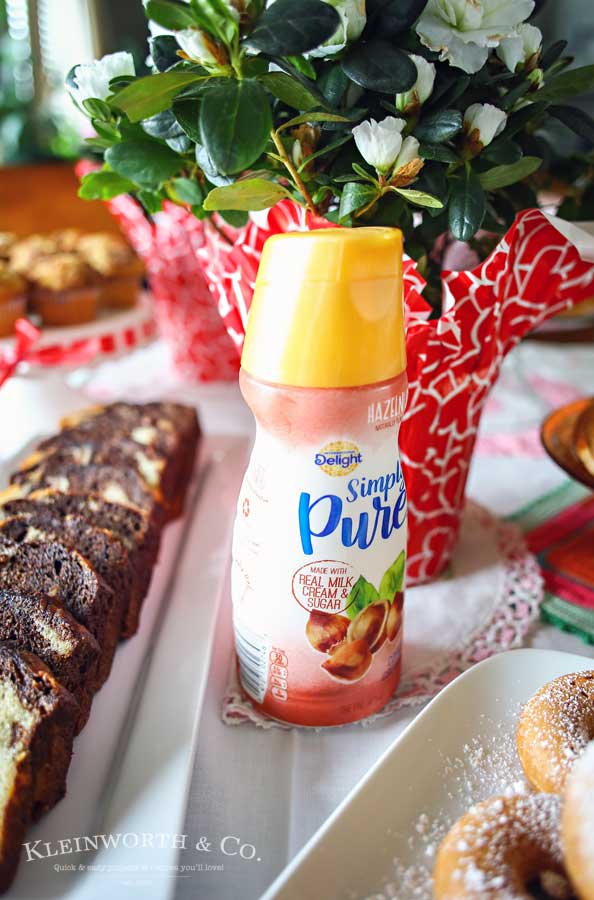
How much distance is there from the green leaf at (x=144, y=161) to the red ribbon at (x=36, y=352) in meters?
0.51

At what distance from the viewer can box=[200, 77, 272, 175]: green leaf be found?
0.44m

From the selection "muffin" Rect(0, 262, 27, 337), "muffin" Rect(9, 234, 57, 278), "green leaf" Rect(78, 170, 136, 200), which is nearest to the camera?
"green leaf" Rect(78, 170, 136, 200)

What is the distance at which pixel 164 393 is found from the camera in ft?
4.30

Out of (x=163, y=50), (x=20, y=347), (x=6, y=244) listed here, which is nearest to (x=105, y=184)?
(x=163, y=50)

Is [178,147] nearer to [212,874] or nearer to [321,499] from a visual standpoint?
[321,499]

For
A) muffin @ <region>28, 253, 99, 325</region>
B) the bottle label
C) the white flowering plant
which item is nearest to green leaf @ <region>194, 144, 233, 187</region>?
the white flowering plant

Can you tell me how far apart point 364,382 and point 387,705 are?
0.99ft

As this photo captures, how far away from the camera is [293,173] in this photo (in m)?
0.54

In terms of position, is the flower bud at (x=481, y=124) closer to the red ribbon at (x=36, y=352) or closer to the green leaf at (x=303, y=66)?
the green leaf at (x=303, y=66)

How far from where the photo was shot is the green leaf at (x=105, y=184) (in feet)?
2.13

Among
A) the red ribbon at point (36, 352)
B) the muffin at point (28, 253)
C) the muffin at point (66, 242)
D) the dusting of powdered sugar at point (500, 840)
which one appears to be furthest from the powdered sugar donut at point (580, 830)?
the muffin at point (66, 242)

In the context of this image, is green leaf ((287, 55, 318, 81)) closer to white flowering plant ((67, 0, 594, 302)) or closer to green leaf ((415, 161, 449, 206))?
white flowering plant ((67, 0, 594, 302))

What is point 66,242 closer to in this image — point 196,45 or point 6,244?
point 6,244

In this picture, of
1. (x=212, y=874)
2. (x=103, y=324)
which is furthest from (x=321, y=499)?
(x=103, y=324)
